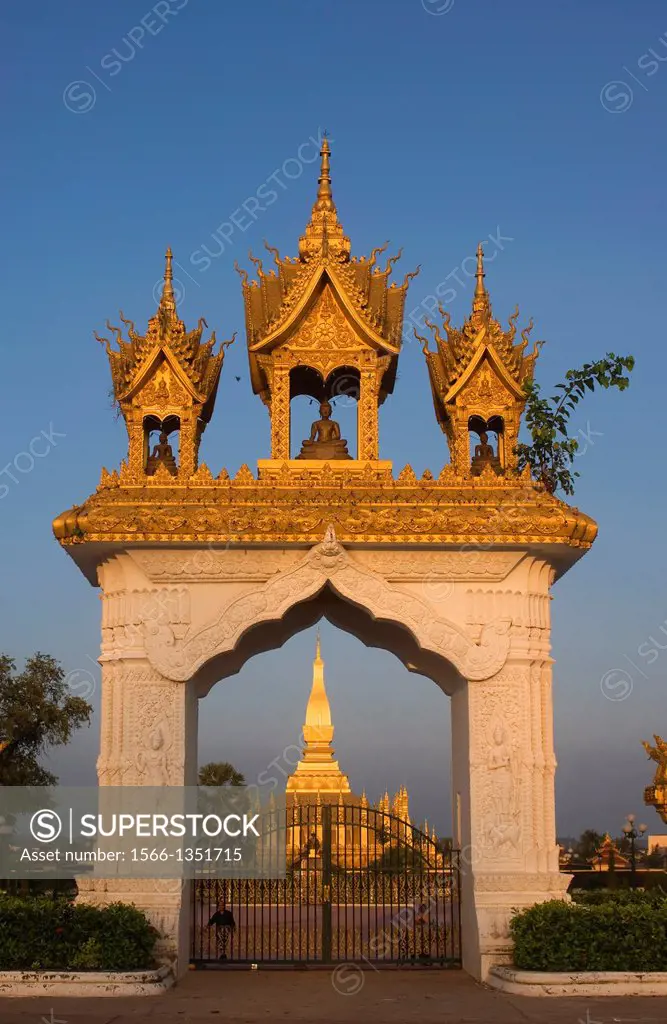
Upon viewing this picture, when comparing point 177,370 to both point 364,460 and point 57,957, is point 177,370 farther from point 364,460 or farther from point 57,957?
point 57,957

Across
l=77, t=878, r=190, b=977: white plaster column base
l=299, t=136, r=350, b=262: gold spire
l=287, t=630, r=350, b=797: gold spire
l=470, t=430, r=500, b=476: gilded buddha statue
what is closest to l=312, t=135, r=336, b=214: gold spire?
l=299, t=136, r=350, b=262: gold spire

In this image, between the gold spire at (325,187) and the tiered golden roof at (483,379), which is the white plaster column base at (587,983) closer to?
the tiered golden roof at (483,379)

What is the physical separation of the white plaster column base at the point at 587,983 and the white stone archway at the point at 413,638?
44.5 inches

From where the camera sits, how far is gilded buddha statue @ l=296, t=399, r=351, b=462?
617 inches

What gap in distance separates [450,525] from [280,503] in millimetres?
1926

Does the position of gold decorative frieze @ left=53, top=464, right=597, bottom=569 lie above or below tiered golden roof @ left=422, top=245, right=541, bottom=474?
below

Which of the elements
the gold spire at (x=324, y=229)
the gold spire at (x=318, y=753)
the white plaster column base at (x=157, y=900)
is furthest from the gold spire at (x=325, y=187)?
the gold spire at (x=318, y=753)

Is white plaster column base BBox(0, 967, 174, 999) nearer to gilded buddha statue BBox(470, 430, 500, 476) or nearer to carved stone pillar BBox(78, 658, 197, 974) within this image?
carved stone pillar BBox(78, 658, 197, 974)

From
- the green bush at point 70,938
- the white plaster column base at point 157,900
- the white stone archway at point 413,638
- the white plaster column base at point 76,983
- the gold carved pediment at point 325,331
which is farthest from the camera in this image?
the gold carved pediment at point 325,331

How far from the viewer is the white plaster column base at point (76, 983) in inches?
479

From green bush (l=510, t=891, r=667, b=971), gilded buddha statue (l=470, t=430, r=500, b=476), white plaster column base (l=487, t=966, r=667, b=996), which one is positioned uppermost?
gilded buddha statue (l=470, t=430, r=500, b=476)

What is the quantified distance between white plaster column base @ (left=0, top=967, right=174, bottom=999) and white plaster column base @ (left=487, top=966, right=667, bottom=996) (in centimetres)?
362

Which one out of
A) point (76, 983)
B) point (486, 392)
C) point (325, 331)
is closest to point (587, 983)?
point (76, 983)

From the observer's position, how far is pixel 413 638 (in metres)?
14.4
